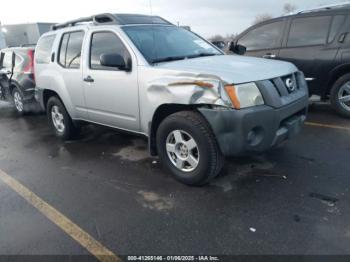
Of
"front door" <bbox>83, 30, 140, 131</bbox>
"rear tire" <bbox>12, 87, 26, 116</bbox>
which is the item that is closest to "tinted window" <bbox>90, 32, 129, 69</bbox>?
"front door" <bbox>83, 30, 140, 131</bbox>

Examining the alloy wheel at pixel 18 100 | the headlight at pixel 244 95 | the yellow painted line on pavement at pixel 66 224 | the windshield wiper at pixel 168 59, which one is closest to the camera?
the yellow painted line on pavement at pixel 66 224

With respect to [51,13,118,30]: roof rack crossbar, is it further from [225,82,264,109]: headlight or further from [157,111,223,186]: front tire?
[225,82,264,109]: headlight

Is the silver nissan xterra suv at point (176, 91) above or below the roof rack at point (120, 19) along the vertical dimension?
below

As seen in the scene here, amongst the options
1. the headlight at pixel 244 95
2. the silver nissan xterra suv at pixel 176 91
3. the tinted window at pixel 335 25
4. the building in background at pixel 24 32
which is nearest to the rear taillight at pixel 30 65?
the silver nissan xterra suv at pixel 176 91

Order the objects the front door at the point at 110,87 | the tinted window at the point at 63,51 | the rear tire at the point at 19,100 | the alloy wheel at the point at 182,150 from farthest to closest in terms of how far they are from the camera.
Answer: the rear tire at the point at 19,100, the tinted window at the point at 63,51, the front door at the point at 110,87, the alloy wheel at the point at 182,150

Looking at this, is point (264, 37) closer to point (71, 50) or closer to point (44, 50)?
point (71, 50)

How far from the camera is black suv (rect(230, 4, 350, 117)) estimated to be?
18.3 feet

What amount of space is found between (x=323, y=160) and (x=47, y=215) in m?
3.35

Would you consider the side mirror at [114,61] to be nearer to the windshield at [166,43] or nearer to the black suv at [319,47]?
the windshield at [166,43]

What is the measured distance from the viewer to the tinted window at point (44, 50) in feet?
18.2

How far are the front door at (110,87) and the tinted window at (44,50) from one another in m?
1.35

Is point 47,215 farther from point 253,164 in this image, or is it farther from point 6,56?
point 6,56

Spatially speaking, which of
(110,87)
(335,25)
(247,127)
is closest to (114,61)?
(110,87)

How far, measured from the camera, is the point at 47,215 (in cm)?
326
